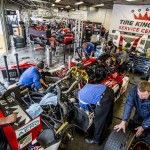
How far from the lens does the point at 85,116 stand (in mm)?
2566

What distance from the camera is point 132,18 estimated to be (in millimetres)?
8977

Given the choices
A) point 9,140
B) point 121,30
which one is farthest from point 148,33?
point 9,140

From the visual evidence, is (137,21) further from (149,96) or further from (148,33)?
(149,96)

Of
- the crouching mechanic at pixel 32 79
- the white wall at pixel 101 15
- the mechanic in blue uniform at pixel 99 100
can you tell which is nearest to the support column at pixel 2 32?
the crouching mechanic at pixel 32 79

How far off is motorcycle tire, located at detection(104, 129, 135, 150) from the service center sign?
8.21m

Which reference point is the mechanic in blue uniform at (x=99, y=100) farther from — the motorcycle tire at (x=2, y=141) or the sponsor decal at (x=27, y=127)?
the motorcycle tire at (x=2, y=141)

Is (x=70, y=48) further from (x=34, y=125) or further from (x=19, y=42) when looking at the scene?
(x=34, y=125)

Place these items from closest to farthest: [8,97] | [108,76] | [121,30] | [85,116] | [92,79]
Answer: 1. [8,97]
2. [85,116]
3. [92,79]
4. [108,76]
5. [121,30]

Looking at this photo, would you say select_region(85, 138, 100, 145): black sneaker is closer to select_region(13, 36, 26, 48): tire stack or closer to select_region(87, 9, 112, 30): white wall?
select_region(13, 36, 26, 48): tire stack

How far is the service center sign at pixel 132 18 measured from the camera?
335 inches

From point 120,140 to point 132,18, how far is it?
8.83 meters

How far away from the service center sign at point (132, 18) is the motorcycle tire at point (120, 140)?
8.21 metres

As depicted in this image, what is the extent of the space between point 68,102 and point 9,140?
1315 mm

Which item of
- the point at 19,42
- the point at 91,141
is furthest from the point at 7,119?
the point at 19,42
